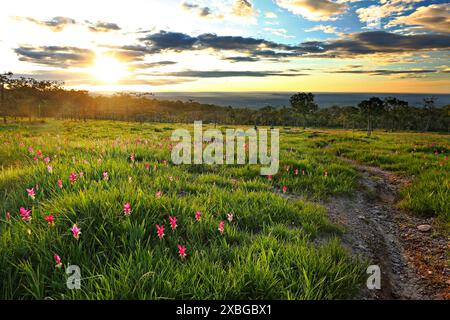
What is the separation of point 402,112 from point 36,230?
474ft

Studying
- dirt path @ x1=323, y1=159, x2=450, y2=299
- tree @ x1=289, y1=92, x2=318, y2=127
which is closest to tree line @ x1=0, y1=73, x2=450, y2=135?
tree @ x1=289, y1=92, x2=318, y2=127

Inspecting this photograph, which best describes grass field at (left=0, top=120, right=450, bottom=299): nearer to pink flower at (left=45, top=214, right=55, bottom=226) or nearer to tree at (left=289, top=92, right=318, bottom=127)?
pink flower at (left=45, top=214, right=55, bottom=226)

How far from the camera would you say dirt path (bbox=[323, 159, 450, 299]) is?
12.2 feet

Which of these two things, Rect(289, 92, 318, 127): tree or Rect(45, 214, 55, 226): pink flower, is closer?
Rect(45, 214, 55, 226): pink flower

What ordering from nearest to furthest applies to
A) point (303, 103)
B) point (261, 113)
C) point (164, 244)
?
point (164, 244)
point (303, 103)
point (261, 113)

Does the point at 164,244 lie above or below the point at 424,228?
above

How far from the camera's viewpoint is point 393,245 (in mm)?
5184

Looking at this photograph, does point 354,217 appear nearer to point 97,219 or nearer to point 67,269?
point 97,219

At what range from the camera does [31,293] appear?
2.72 meters

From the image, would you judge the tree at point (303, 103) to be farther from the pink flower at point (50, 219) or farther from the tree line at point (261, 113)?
the pink flower at point (50, 219)

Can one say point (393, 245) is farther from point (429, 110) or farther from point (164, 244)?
point (429, 110)

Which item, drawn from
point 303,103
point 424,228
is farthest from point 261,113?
point 424,228

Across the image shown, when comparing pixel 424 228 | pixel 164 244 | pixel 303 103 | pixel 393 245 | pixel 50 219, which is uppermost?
pixel 303 103

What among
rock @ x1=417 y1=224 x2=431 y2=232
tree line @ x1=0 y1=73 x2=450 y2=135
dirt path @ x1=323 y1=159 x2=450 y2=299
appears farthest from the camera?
tree line @ x1=0 y1=73 x2=450 y2=135
